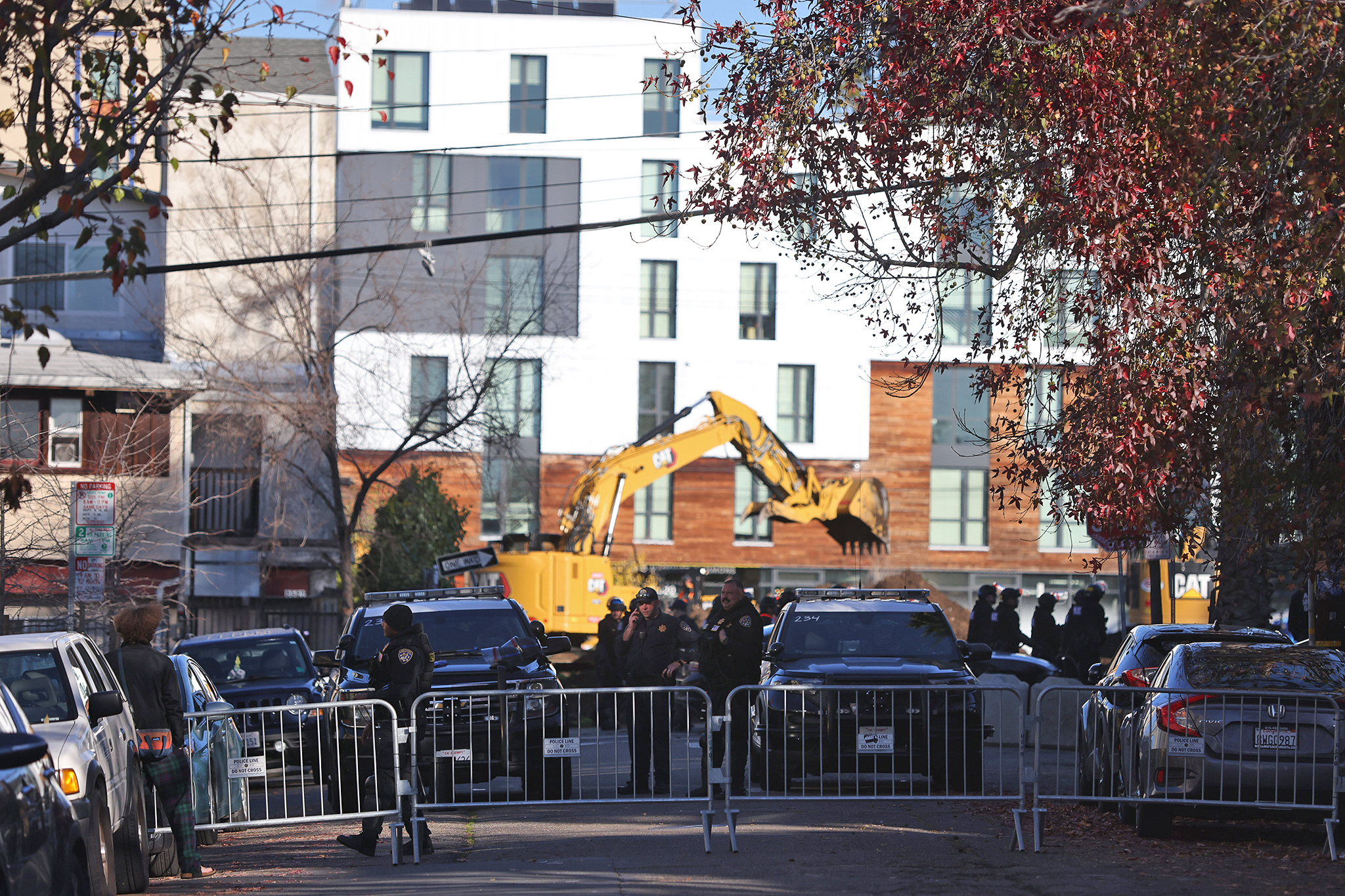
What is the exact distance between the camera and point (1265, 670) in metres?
12.0

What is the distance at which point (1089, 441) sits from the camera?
43.4ft

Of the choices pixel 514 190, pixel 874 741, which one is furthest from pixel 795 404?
pixel 874 741

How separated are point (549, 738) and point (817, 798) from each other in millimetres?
1956

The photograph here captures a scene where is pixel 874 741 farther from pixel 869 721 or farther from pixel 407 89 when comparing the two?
pixel 407 89

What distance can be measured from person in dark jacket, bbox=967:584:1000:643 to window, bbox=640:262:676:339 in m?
25.2

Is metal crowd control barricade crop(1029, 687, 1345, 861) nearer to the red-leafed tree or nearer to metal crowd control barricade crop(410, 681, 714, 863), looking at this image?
the red-leafed tree

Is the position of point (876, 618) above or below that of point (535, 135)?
below

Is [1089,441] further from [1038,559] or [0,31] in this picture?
[1038,559]

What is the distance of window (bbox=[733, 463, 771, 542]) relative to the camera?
5109cm

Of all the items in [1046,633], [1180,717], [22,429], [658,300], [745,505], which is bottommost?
[1046,633]

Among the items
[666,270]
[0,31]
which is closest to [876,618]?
[0,31]

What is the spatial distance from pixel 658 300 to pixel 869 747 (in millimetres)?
40598

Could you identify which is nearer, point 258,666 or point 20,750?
point 20,750

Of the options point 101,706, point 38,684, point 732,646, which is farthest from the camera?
point 732,646
